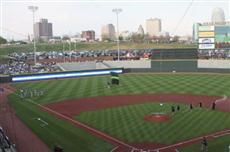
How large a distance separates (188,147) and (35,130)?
11.5 m

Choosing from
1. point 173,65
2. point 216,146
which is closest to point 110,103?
point 216,146

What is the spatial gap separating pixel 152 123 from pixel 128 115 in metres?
3.78

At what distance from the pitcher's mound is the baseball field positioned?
25cm

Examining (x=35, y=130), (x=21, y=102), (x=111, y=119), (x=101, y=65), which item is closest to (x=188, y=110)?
(x=111, y=119)

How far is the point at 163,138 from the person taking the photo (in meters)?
24.1

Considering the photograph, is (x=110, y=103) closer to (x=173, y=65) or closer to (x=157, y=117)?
(x=157, y=117)

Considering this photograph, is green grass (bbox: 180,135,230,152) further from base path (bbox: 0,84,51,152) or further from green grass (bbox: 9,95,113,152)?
base path (bbox: 0,84,51,152)

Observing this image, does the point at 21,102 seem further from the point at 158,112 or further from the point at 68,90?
the point at 158,112

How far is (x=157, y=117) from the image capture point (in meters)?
30.1

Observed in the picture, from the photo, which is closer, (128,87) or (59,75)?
(128,87)

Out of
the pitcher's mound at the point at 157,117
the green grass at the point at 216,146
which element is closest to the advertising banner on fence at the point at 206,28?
the pitcher's mound at the point at 157,117

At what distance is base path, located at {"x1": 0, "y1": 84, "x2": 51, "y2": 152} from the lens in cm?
2269

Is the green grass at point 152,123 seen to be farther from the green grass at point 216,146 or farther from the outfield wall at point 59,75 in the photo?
the outfield wall at point 59,75

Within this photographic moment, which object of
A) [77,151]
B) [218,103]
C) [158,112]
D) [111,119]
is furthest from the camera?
[218,103]
